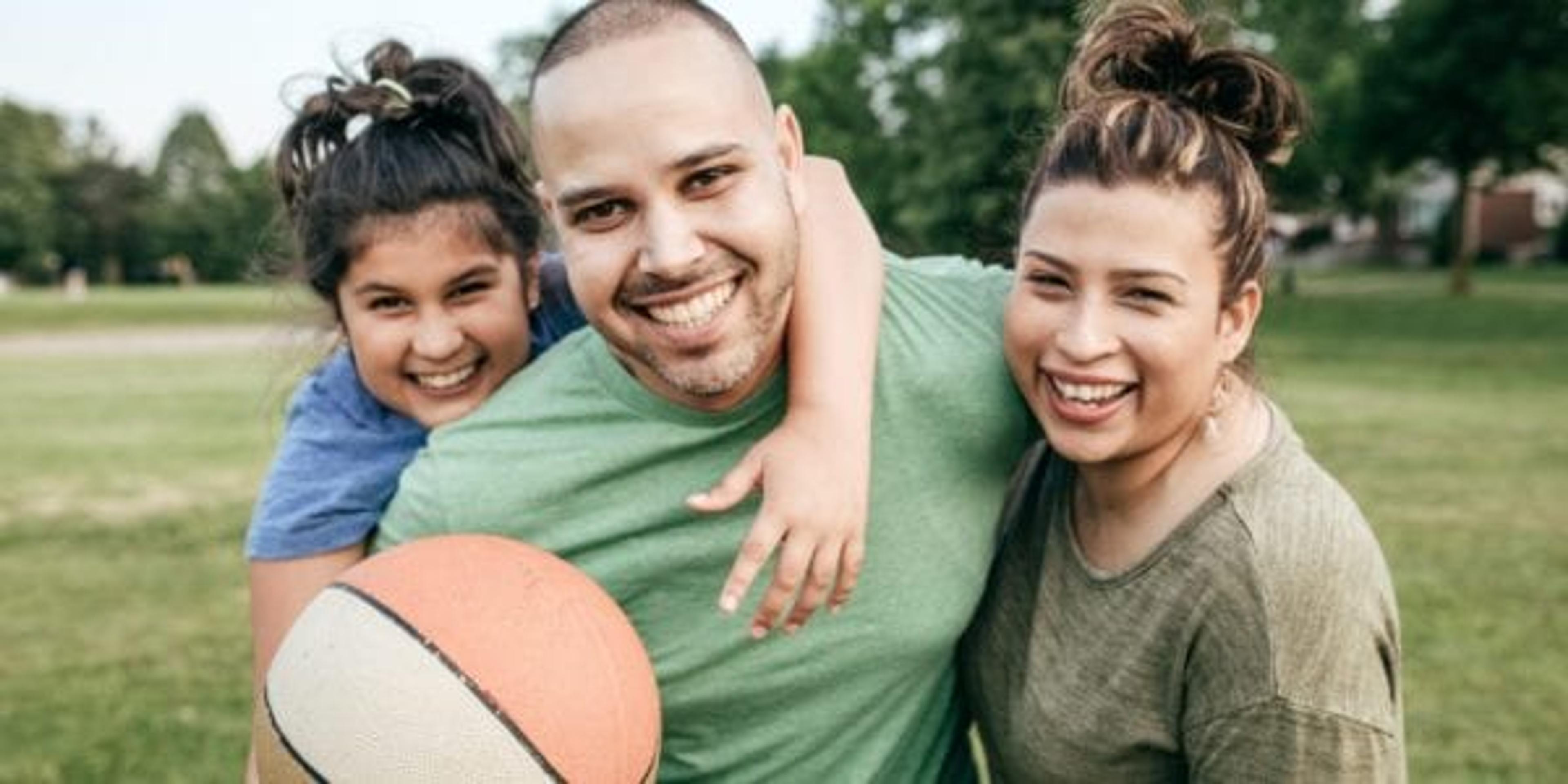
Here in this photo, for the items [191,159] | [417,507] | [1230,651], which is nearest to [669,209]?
[417,507]

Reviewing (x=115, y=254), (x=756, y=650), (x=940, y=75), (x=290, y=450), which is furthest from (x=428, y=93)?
(x=115, y=254)

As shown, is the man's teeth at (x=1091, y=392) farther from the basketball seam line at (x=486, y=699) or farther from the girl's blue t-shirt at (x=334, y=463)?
the girl's blue t-shirt at (x=334, y=463)

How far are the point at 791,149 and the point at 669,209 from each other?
455 millimetres

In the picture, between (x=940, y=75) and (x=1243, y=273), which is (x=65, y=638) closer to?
(x=1243, y=273)

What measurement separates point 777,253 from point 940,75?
3674 cm

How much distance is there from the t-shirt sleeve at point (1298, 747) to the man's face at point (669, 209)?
3.44 ft

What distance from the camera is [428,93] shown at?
372 cm

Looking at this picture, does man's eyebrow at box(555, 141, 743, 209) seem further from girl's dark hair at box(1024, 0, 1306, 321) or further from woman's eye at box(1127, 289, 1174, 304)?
woman's eye at box(1127, 289, 1174, 304)

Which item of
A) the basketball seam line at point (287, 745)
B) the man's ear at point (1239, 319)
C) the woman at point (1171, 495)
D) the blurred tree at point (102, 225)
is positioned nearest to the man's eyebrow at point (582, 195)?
the woman at point (1171, 495)

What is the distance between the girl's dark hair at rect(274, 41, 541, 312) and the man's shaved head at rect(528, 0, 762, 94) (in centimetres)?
66

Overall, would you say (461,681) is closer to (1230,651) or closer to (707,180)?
(707,180)

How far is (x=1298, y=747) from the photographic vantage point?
2.29 meters

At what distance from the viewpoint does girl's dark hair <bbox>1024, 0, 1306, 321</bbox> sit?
8.31 feet

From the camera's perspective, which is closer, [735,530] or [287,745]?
[287,745]
